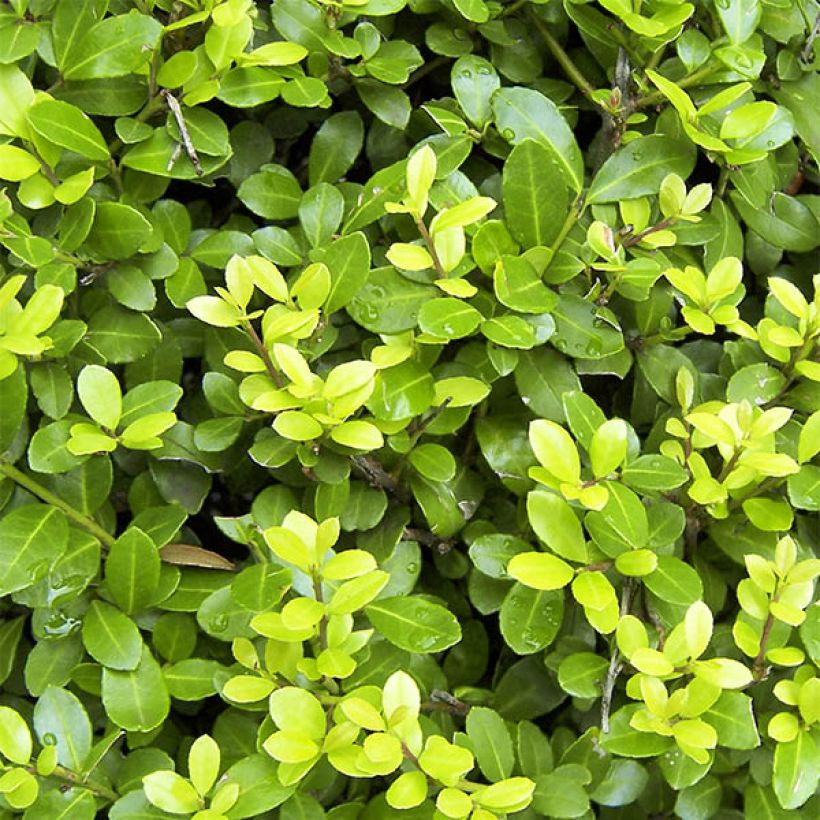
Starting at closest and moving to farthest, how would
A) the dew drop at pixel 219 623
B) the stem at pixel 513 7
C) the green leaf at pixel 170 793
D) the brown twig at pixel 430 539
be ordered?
the green leaf at pixel 170 793
the dew drop at pixel 219 623
the brown twig at pixel 430 539
the stem at pixel 513 7

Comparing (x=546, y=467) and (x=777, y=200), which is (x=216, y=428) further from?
(x=777, y=200)

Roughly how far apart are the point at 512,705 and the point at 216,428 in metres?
0.47

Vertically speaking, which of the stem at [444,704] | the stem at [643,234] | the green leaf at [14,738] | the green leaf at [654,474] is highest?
the stem at [643,234]

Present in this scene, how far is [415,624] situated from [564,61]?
76 cm

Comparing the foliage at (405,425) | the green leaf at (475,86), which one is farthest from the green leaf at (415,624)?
the green leaf at (475,86)

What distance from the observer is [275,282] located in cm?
114

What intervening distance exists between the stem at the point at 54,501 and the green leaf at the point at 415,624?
330 mm

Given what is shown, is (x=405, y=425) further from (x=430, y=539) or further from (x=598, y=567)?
(x=598, y=567)

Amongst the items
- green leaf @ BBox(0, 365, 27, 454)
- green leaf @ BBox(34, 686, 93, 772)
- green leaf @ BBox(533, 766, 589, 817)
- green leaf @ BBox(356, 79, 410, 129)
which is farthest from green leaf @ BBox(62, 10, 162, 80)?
green leaf @ BBox(533, 766, 589, 817)

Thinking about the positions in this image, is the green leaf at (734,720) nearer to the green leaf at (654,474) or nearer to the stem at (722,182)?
the green leaf at (654,474)

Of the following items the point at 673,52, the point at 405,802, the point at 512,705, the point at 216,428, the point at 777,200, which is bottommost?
the point at 512,705

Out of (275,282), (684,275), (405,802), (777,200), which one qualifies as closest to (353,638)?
(405,802)

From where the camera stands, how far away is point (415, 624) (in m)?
1.10

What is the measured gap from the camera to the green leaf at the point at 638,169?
1.26 meters
